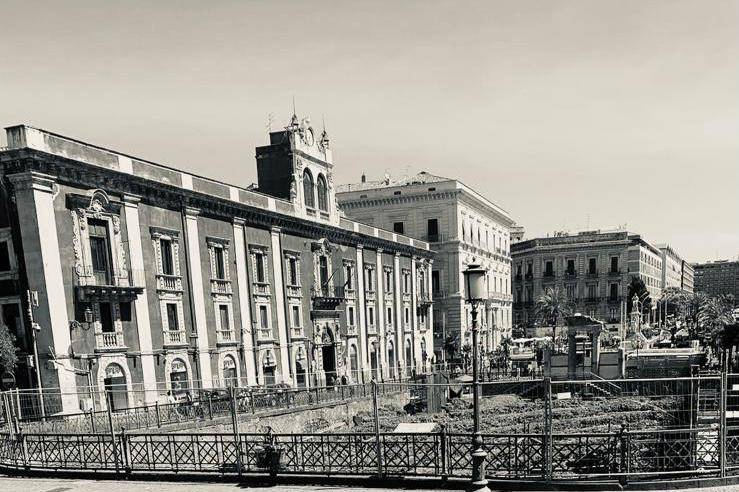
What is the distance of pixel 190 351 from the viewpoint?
24.4m

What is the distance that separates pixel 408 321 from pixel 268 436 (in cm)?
3694

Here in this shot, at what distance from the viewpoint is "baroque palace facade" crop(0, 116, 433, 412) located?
1881 centimetres

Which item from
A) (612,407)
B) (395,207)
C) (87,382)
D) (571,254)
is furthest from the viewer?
(571,254)

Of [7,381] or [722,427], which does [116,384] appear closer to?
[7,381]

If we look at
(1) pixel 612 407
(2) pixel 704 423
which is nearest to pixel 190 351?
(1) pixel 612 407

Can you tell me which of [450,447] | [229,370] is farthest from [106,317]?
[450,447]

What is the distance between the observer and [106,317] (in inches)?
826

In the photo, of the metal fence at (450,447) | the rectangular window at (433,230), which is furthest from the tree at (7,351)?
the rectangular window at (433,230)

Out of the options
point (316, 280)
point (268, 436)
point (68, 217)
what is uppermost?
point (68, 217)

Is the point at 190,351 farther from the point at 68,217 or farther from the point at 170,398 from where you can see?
the point at 68,217

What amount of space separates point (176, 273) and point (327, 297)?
12430mm

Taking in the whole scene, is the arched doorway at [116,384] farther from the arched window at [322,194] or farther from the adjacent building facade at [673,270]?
the adjacent building facade at [673,270]

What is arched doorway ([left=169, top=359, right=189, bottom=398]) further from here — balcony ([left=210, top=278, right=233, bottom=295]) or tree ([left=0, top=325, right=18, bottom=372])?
tree ([left=0, top=325, right=18, bottom=372])

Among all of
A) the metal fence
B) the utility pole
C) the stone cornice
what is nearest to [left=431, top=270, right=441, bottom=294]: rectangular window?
the stone cornice
